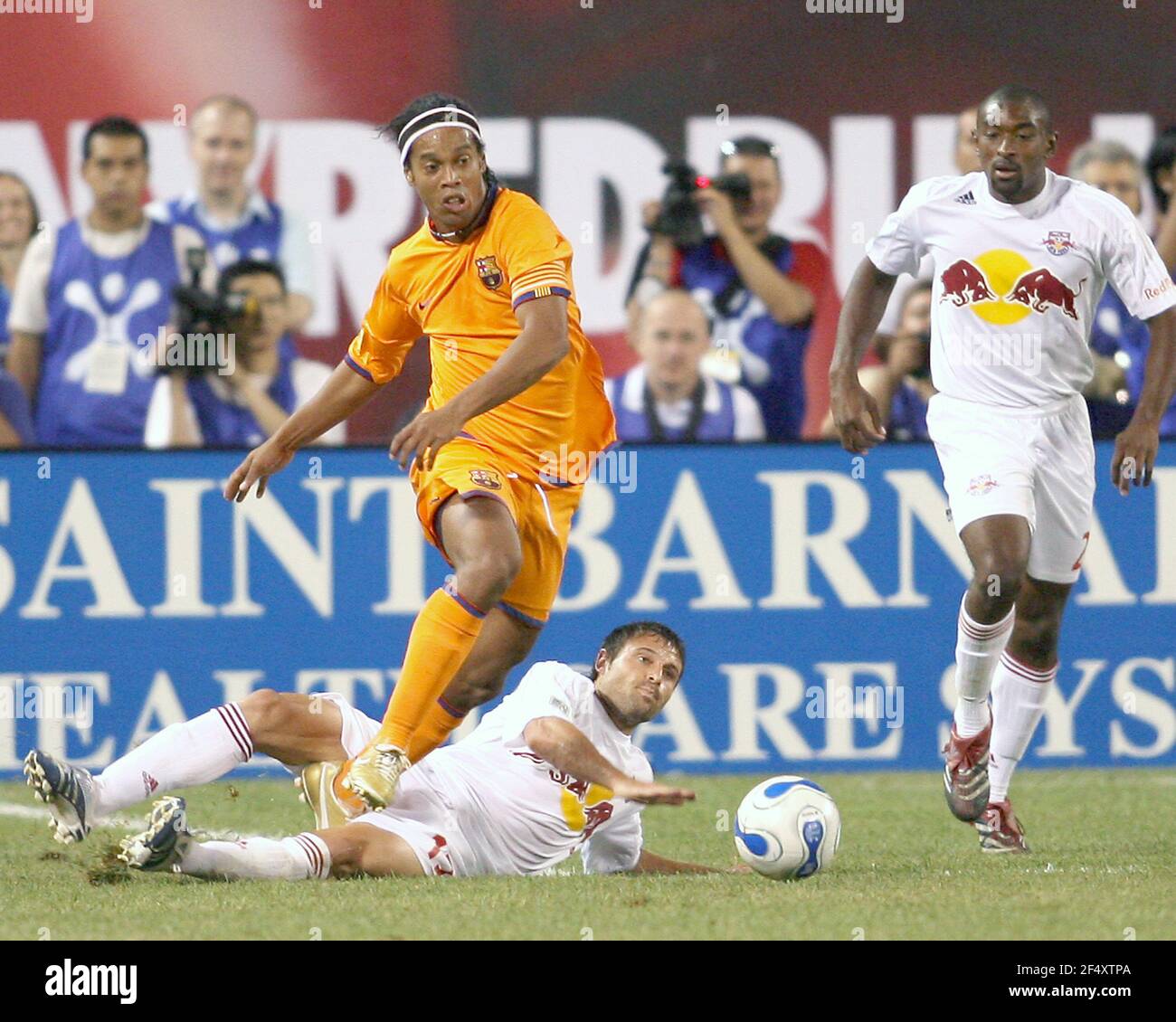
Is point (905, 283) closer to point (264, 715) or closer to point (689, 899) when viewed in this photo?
point (264, 715)

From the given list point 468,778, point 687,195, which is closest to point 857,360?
point 468,778

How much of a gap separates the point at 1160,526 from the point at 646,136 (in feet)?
9.23

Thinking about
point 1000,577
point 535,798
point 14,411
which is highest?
point 14,411

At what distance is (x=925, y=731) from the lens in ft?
29.5

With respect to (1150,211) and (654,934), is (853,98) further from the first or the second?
(654,934)

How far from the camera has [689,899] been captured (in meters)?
5.09

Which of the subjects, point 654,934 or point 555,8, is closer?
point 654,934

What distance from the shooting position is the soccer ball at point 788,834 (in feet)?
18.1

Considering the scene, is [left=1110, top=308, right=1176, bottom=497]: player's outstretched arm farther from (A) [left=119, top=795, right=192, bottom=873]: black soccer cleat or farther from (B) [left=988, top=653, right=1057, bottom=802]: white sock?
(A) [left=119, top=795, right=192, bottom=873]: black soccer cleat

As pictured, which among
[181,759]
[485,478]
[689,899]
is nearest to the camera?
[689,899]

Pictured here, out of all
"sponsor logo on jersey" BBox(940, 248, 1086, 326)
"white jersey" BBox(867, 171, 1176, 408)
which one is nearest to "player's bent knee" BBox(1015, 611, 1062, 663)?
"white jersey" BBox(867, 171, 1176, 408)

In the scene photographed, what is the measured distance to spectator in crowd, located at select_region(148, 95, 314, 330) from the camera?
926cm

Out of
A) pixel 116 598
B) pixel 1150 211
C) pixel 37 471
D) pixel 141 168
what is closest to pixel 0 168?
pixel 141 168

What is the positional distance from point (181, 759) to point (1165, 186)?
5.40 metres
